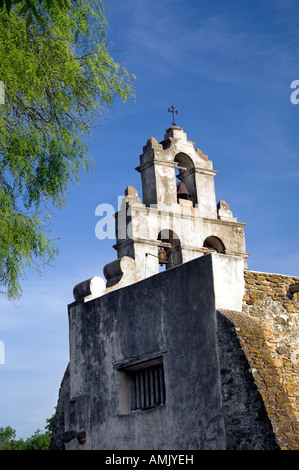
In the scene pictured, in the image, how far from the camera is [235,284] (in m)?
10.4

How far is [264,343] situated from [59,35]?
493 cm

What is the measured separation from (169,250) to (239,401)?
A: 483 cm

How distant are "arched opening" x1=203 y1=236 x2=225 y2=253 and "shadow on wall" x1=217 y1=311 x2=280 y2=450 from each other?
14.6ft

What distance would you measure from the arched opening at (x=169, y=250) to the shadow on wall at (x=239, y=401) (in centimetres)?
375

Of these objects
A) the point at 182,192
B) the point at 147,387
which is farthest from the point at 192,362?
the point at 182,192

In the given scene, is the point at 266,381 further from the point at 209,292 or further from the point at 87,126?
the point at 87,126

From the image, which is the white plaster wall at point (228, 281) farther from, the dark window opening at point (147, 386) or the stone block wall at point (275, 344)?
the dark window opening at point (147, 386)

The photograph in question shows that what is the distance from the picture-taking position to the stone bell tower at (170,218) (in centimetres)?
1328

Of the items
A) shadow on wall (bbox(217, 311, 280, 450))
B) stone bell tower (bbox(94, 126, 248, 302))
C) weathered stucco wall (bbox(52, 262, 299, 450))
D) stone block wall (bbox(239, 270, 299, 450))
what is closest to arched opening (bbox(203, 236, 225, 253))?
stone bell tower (bbox(94, 126, 248, 302))

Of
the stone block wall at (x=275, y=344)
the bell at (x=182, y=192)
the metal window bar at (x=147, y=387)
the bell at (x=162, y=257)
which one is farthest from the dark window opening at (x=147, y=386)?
the bell at (x=182, y=192)

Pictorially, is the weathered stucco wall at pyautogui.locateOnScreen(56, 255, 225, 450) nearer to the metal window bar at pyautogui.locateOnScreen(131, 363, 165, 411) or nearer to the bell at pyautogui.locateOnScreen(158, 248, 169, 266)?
the metal window bar at pyautogui.locateOnScreen(131, 363, 165, 411)

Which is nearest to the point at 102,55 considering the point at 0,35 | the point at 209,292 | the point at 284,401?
the point at 0,35

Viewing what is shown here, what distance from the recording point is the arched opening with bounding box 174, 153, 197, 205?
47.3 feet

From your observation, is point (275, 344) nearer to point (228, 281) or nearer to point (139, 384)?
point (228, 281)
